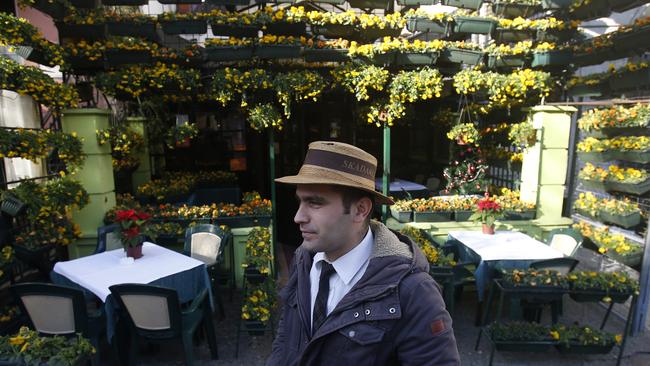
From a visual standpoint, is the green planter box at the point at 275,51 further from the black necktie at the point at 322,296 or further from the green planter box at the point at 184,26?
the black necktie at the point at 322,296

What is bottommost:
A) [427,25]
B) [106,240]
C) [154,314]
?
[154,314]

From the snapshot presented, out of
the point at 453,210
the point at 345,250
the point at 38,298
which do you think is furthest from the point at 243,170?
the point at 345,250

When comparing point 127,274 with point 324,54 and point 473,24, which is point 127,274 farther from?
point 473,24

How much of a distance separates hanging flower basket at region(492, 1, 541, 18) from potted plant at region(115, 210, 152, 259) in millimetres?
7173

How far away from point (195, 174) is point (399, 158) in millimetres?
5663

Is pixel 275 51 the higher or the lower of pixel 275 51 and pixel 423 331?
the higher

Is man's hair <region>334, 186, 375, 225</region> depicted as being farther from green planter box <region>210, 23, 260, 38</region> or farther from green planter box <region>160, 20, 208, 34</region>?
green planter box <region>160, 20, 208, 34</region>

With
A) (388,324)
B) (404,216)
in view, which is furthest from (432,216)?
(388,324)

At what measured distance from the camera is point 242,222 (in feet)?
21.4

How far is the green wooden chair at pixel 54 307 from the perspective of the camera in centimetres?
373

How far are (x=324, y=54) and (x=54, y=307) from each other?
520cm

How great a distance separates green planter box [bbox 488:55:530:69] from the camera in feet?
23.2

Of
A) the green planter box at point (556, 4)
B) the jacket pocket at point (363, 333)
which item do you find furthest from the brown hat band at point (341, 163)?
the green planter box at point (556, 4)

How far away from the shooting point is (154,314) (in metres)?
3.93
